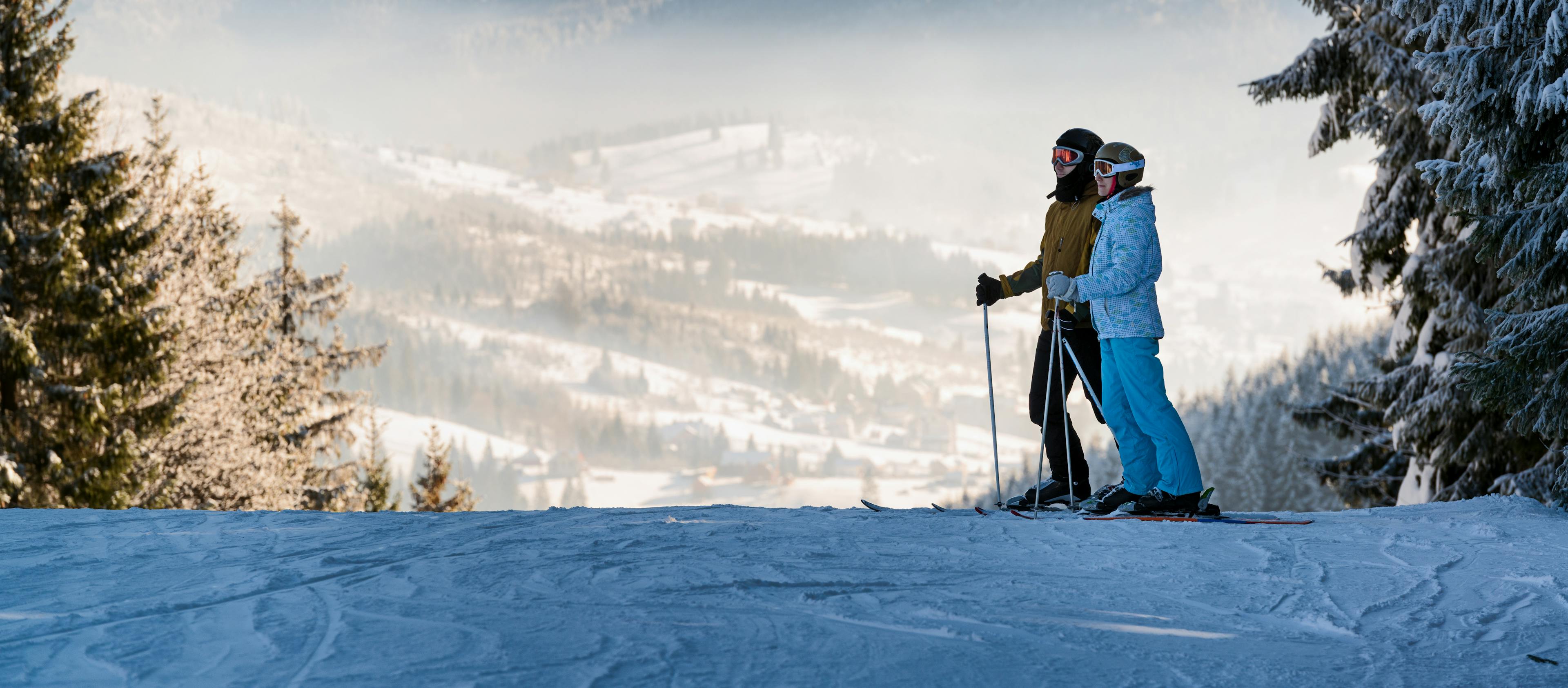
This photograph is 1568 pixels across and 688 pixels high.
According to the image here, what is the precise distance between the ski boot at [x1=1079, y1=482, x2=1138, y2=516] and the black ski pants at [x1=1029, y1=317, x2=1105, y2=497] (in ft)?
0.44

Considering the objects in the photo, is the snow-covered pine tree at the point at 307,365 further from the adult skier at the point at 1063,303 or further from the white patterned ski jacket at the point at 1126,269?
the white patterned ski jacket at the point at 1126,269

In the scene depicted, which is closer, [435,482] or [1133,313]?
[1133,313]

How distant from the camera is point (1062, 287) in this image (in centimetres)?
581

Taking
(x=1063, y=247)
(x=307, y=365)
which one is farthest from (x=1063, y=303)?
(x=307, y=365)

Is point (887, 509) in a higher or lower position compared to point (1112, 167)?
lower

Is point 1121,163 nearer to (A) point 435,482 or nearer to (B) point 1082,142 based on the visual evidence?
(B) point 1082,142

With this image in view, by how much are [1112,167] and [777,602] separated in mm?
3176

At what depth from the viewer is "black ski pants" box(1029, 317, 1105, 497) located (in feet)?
20.9

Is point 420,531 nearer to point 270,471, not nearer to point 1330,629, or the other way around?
point 1330,629

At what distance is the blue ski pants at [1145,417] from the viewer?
5762mm

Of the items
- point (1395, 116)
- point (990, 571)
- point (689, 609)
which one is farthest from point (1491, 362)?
point (1395, 116)

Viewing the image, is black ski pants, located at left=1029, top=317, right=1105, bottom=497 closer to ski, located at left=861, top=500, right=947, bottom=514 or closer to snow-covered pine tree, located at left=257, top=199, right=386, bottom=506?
ski, located at left=861, top=500, right=947, bottom=514

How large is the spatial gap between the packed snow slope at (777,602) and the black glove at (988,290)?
1.40m

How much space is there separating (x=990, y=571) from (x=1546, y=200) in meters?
4.13
